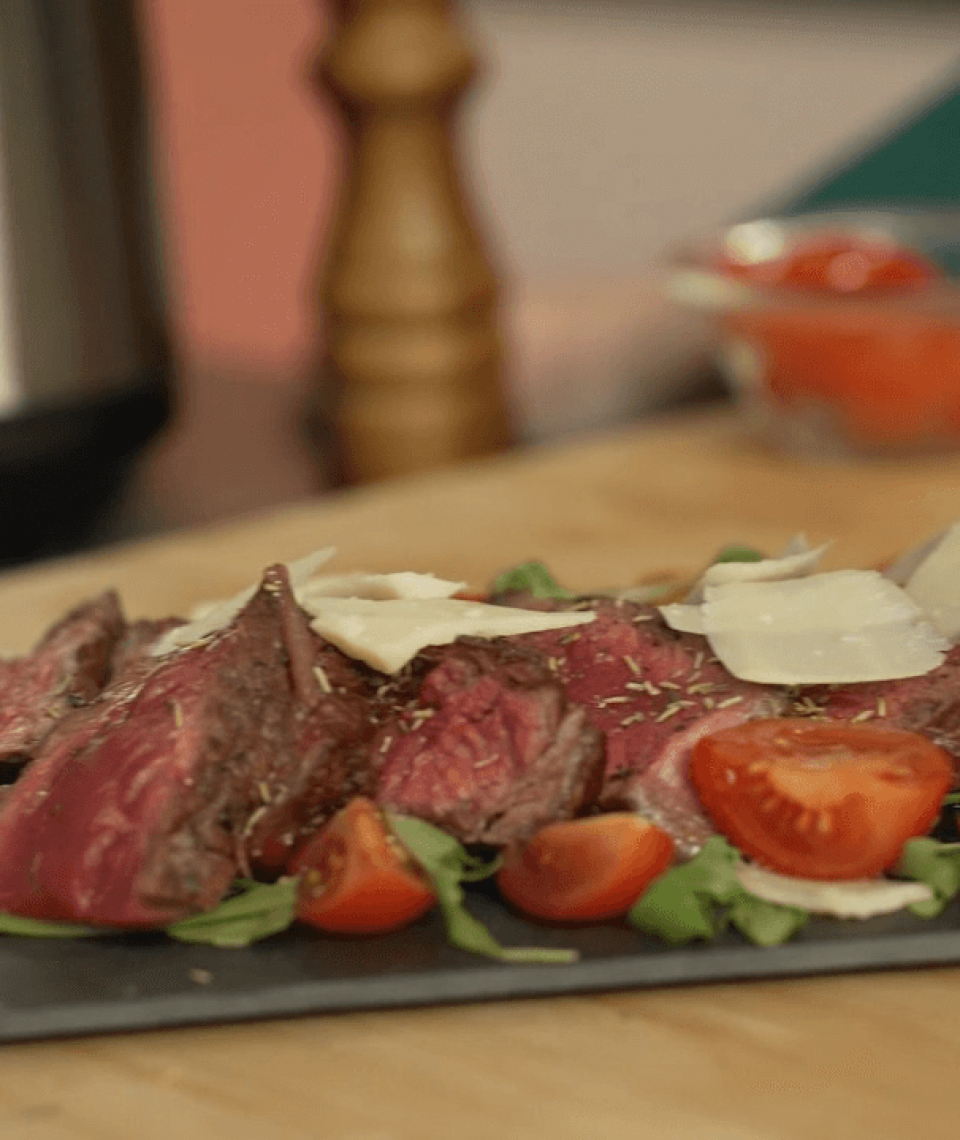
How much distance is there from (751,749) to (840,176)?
9.72 feet

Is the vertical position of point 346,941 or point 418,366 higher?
point 418,366

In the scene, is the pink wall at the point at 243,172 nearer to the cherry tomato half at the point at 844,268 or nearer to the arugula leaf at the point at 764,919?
the cherry tomato half at the point at 844,268

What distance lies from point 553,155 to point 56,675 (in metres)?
3.28

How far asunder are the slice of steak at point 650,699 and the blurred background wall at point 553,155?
1575mm

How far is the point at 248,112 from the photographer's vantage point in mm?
3670

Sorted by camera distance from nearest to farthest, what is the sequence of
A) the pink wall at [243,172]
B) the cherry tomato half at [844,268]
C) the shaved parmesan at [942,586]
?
the shaved parmesan at [942,586] < the cherry tomato half at [844,268] < the pink wall at [243,172]

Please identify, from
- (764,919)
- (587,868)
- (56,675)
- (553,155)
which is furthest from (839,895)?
(553,155)

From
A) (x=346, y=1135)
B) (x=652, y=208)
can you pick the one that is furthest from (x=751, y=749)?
(x=652, y=208)

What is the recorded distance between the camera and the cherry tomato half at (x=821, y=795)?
1408 millimetres

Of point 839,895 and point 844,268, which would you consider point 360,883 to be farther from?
point 844,268

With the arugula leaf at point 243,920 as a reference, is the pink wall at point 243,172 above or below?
above

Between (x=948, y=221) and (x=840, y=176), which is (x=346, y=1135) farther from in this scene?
(x=840, y=176)

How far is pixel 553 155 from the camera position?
4.66 meters

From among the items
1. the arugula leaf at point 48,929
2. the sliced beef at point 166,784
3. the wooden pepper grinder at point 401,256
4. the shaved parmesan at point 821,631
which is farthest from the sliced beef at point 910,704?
the wooden pepper grinder at point 401,256
